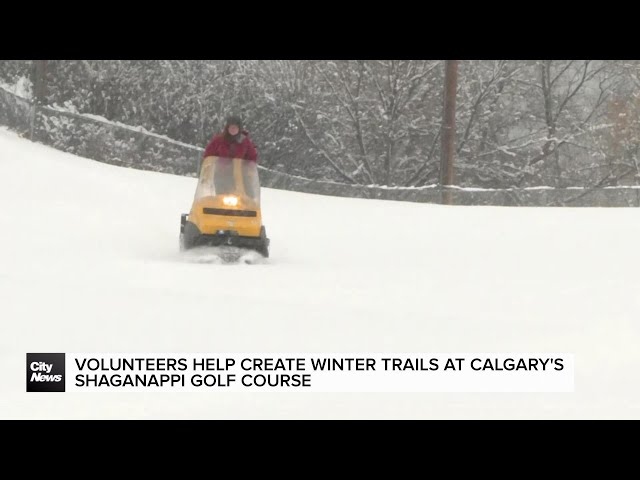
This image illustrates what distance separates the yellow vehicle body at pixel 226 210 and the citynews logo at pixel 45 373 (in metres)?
4.84

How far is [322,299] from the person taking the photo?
27.7ft

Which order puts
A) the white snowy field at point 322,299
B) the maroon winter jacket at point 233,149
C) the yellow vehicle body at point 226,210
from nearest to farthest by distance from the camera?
1. the white snowy field at point 322,299
2. the yellow vehicle body at point 226,210
3. the maroon winter jacket at point 233,149

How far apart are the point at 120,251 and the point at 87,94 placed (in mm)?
14840

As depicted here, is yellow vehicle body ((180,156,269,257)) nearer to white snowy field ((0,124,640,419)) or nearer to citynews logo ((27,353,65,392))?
white snowy field ((0,124,640,419))

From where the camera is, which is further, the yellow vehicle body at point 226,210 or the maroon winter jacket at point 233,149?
the maroon winter jacket at point 233,149

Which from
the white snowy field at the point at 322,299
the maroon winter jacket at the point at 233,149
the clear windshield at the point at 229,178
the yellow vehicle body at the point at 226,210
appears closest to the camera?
the white snowy field at the point at 322,299

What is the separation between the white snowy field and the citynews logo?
9 centimetres

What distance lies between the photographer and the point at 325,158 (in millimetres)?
28172

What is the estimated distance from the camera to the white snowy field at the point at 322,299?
5.40 m

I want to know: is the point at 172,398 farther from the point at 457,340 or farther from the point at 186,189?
the point at 186,189

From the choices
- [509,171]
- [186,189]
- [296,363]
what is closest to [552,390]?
[296,363]
